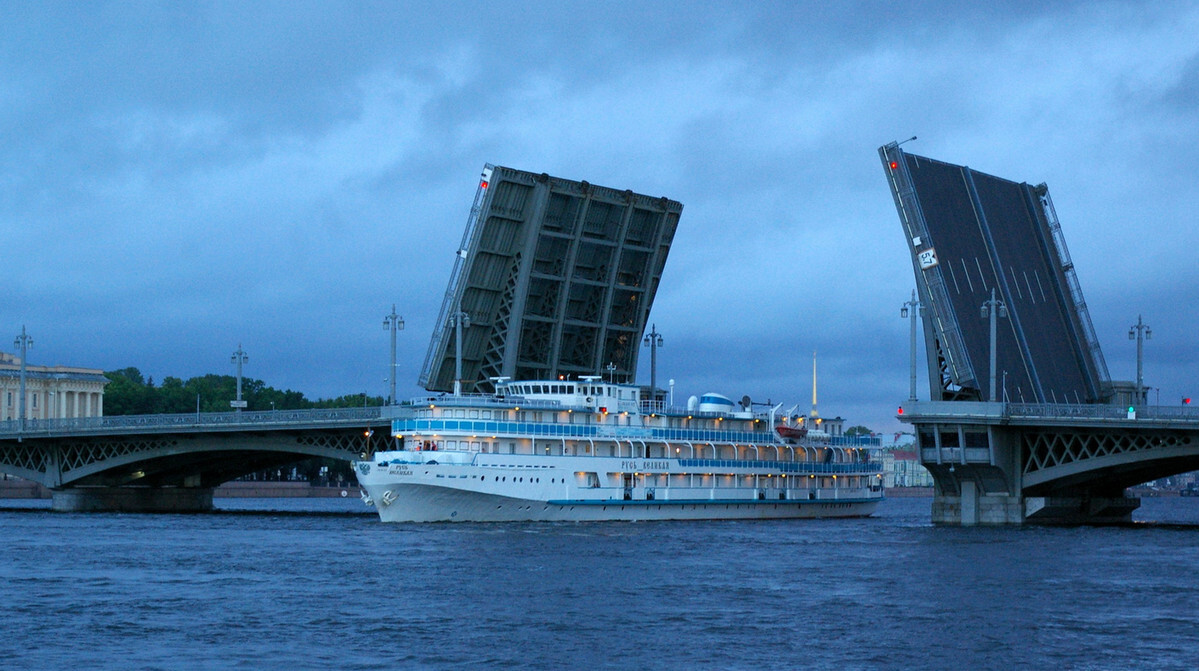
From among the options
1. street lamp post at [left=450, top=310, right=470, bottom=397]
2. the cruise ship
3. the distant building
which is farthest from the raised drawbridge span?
the distant building

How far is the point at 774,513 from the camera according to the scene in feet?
186

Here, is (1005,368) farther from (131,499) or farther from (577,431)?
(131,499)

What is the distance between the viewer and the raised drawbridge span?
2203 inches

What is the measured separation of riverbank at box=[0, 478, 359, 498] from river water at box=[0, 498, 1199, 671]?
4374cm

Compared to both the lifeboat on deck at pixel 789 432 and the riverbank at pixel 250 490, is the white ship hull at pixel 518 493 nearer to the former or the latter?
the lifeboat on deck at pixel 789 432

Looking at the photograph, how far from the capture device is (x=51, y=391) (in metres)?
89.4

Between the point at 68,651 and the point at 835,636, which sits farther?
the point at 835,636

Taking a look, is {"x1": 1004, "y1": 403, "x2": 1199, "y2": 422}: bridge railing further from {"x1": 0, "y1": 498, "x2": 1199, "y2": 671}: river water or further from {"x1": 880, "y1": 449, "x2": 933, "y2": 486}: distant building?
{"x1": 880, "y1": 449, "x2": 933, "y2": 486}: distant building

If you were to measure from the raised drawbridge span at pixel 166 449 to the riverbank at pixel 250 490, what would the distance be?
1785 centimetres

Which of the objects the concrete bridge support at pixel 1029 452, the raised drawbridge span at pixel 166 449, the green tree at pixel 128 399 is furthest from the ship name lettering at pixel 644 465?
the green tree at pixel 128 399

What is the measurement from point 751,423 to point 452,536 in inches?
693

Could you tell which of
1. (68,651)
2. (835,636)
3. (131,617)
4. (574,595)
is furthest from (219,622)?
(835,636)

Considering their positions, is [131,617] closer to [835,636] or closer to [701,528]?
[835,636]

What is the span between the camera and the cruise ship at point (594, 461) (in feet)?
153
